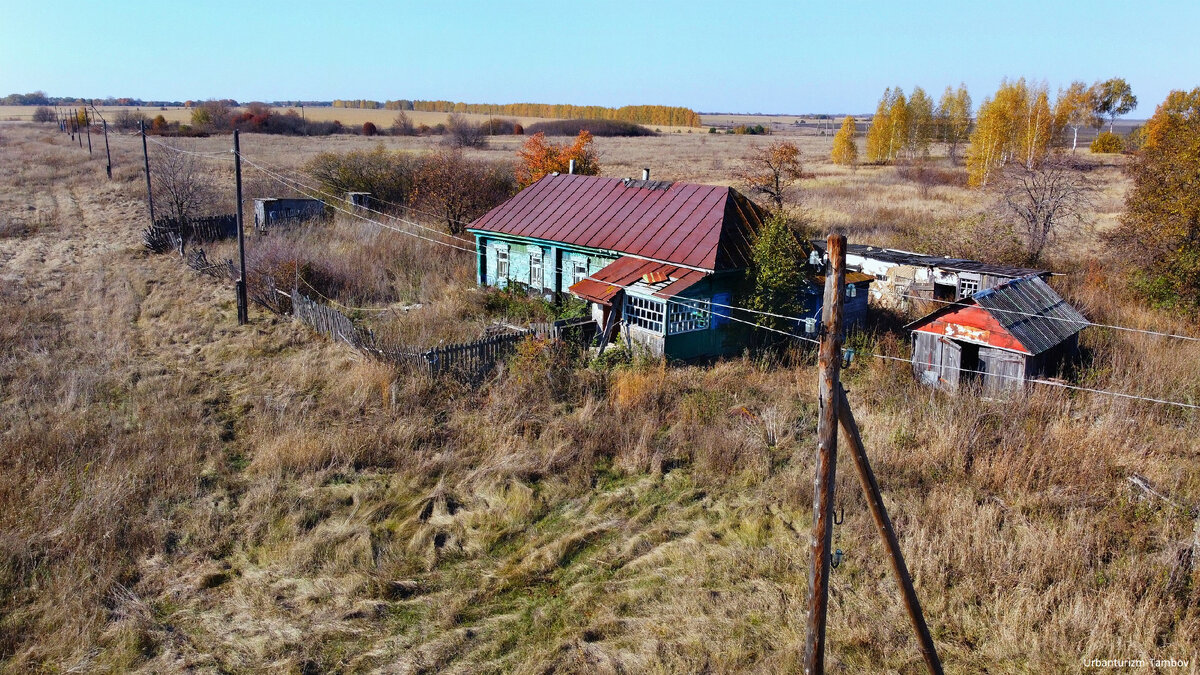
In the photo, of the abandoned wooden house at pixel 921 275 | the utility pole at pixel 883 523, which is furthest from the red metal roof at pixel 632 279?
the utility pole at pixel 883 523

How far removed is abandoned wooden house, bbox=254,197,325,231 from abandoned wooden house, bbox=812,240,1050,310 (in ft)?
68.6

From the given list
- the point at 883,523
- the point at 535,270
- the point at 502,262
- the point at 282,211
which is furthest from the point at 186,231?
the point at 883,523

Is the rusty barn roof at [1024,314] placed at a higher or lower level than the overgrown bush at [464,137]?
lower

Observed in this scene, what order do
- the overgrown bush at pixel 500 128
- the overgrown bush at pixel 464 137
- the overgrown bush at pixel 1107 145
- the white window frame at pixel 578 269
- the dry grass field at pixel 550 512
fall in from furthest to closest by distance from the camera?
the overgrown bush at pixel 500 128 < the overgrown bush at pixel 464 137 < the overgrown bush at pixel 1107 145 < the white window frame at pixel 578 269 < the dry grass field at pixel 550 512

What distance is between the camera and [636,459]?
38.6 ft

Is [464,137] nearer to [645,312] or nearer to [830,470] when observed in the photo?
[645,312]

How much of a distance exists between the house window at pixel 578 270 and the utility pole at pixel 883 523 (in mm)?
14074

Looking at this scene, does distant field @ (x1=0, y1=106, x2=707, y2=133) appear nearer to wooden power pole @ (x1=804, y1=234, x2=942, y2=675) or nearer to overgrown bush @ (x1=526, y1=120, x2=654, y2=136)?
overgrown bush @ (x1=526, y1=120, x2=654, y2=136)

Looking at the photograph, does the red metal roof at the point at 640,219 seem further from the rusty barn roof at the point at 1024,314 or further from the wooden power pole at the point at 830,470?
the wooden power pole at the point at 830,470

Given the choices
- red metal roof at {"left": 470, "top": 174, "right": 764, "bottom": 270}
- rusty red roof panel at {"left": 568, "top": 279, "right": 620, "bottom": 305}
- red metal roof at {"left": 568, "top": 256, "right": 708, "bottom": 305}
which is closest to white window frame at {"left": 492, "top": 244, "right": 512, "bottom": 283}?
red metal roof at {"left": 470, "top": 174, "right": 764, "bottom": 270}

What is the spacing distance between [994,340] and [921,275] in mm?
6597

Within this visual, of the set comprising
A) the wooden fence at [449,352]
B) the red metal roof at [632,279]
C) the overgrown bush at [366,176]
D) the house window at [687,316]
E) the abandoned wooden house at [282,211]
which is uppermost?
the overgrown bush at [366,176]

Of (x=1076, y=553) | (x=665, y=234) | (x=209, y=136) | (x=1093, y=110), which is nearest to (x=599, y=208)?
(x=665, y=234)

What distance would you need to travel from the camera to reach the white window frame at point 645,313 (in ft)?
52.9
